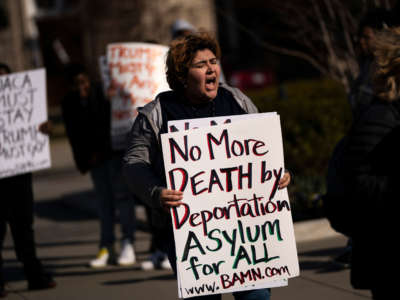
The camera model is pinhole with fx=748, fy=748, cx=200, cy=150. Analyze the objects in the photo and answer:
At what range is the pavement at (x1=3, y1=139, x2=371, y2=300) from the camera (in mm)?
5551

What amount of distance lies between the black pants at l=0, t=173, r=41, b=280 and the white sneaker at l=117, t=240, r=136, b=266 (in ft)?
3.09

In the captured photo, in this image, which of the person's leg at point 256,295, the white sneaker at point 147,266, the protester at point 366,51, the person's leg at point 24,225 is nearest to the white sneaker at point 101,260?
the white sneaker at point 147,266

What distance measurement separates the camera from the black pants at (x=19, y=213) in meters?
5.91

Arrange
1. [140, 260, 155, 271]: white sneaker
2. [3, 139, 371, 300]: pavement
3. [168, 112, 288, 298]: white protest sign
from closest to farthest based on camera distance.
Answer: [168, 112, 288, 298]: white protest sign < [3, 139, 371, 300]: pavement < [140, 260, 155, 271]: white sneaker

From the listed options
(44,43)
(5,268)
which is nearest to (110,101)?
(5,268)

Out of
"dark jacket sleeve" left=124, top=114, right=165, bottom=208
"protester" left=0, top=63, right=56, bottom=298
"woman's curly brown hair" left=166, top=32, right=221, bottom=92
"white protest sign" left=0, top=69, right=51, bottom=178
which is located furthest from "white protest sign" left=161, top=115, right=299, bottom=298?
"white protest sign" left=0, top=69, right=51, bottom=178

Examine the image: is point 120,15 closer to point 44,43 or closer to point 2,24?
point 2,24

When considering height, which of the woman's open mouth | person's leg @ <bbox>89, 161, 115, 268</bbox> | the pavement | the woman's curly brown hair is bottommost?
the pavement

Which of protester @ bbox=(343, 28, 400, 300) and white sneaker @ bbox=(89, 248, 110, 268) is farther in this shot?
white sneaker @ bbox=(89, 248, 110, 268)

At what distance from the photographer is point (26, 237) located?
596 centimetres

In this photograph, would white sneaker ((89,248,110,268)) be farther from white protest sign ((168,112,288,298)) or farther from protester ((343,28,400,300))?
protester ((343,28,400,300))

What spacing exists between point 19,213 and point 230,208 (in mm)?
2916

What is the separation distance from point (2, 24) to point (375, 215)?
95.2 ft

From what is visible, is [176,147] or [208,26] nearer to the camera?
[176,147]
